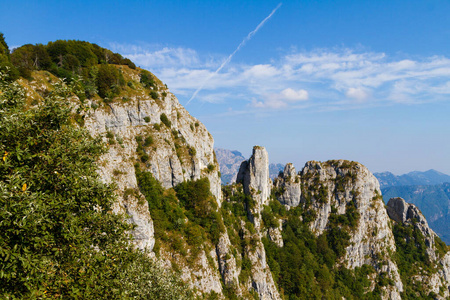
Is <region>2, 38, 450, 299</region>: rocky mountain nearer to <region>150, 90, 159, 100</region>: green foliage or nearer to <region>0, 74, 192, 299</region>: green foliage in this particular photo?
<region>150, 90, 159, 100</region>: green foliage

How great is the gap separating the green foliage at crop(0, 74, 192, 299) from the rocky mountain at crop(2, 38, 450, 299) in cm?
150

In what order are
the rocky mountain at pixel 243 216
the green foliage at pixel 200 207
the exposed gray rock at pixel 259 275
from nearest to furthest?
the rocky mountain at pixel 243 216 < the green foliage at pixel 200 207 < the exposed gray rock at pixel 259 275

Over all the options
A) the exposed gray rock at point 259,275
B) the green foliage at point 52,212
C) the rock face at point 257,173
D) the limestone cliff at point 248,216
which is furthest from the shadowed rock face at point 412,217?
the green foliage at point 52,212

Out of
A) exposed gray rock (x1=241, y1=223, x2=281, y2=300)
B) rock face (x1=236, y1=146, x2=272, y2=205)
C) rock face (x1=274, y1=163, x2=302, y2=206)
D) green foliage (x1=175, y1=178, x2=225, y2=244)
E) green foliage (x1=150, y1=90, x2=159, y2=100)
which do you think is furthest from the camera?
rock face (x1=274, y1=163, x2=302, y2=206)

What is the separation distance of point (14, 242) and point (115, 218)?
5837mm

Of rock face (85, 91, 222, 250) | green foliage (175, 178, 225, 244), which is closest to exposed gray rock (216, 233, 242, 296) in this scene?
green foliage (175, 178, 225, 244)

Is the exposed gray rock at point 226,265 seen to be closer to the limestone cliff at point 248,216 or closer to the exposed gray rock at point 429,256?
the limestone cliff at point 248,216

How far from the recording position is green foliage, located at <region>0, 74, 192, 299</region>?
9484mm

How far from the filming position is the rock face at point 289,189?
118188mm

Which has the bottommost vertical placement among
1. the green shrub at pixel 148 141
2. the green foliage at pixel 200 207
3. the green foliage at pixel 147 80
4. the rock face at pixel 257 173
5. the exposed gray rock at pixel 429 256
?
the exposed gray rock at pixel 429 256

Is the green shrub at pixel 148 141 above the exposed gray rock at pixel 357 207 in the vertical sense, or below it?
above

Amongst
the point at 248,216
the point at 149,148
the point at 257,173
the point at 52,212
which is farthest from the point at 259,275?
the point at 52,212

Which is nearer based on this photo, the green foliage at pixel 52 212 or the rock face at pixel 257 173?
the green foliage at pixel 52 212

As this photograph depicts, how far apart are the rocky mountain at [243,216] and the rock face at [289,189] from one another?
21.2 inches
